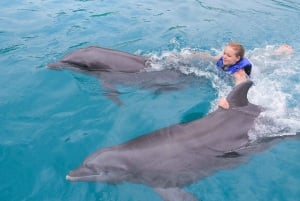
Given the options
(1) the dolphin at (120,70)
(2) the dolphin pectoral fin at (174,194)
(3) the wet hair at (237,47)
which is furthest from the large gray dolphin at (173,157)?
(1) the dolphin at (120,70)

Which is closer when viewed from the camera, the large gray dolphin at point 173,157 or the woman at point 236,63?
the large gray dolphin at point 173,157

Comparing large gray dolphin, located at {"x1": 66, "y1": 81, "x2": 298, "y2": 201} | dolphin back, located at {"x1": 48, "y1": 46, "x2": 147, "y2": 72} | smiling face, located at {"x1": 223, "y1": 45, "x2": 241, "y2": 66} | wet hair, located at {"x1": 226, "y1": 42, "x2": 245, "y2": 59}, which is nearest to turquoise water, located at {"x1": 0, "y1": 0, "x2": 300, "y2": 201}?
large gray dolphin, located at {"x1": 66, "y1": 81, "x2": 298, "y2": 201}

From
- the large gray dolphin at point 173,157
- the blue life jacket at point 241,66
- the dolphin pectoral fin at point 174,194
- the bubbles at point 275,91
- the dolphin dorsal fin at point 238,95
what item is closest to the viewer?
the dolphin pectoral fin at point 174,194

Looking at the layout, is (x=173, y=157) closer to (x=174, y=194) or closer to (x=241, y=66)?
(x=174, y=194)

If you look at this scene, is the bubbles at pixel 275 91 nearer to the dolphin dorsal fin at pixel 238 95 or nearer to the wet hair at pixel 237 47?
the dolphin dorsal fin at pixel 238 95

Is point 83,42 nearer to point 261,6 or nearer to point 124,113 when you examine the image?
point 124,113

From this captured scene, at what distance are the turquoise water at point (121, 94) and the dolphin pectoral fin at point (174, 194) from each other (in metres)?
0.25

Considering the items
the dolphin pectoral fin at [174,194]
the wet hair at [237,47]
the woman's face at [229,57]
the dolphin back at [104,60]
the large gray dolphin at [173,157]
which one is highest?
the wet hair at [237,47]

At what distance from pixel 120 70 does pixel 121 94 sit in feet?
2.09

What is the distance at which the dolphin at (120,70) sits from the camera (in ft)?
30.7

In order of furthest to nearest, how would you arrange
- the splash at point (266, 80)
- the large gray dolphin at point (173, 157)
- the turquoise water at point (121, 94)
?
1. the splash at point (266, 80)
2. the turquoise water at point (121, 94)
3. the large gray dolphin at point (173, 157)

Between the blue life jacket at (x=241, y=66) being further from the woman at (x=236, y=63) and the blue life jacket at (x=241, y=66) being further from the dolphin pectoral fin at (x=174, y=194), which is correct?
the dolphin pectoral fin at (x=174, y=194)

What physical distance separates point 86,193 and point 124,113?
2695mm

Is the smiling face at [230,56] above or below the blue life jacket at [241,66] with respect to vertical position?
above
